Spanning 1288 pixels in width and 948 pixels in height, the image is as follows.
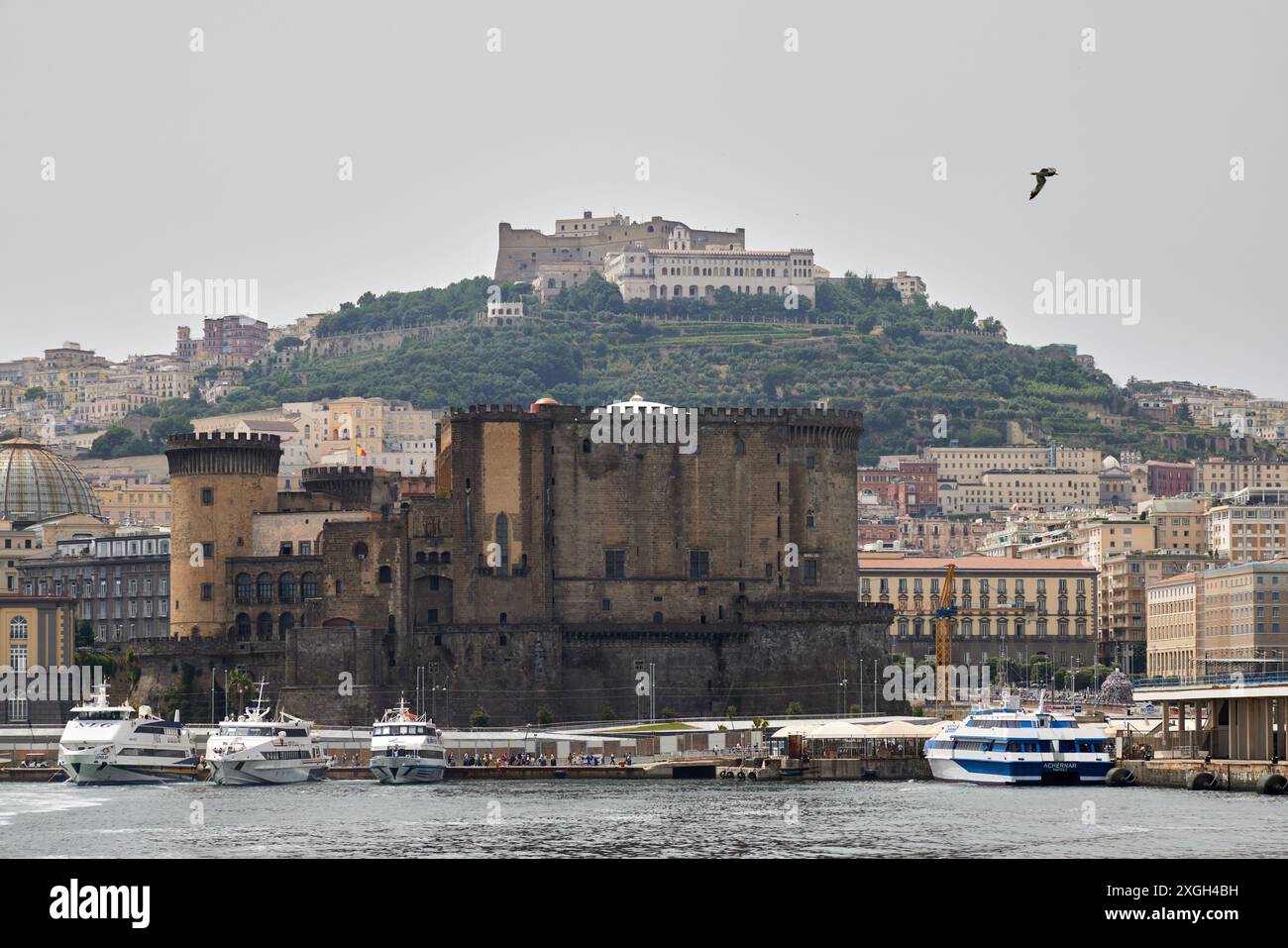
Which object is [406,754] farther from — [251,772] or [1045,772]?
[1045,772]

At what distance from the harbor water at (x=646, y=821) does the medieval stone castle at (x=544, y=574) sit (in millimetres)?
26472

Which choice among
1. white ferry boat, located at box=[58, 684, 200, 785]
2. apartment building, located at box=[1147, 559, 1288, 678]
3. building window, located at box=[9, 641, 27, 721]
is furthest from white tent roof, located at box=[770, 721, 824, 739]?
apartment building, located at box=[1147, 559, 1288, 678]

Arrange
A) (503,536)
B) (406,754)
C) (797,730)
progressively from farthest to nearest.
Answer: (503,536) → (797,730) → (406,754)

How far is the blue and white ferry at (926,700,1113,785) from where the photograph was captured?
97500 mm

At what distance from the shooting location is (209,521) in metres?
138

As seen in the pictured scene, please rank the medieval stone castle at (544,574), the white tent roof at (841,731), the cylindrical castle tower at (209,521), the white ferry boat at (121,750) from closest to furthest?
the white ferry boat at (121,750)
the white tent roof at (841,731)
the medieval stone castle at (544,574)
the cylindrical castle tower at (209,521)

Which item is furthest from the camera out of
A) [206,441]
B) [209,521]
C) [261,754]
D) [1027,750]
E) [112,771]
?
[206,441]

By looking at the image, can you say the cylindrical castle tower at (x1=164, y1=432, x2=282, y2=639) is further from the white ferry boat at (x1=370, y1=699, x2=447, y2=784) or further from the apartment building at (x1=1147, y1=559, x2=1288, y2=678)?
the apartment building at (x1=1147, y1=559, x2=1288, y2=678)

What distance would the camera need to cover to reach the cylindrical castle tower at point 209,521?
5433 inches

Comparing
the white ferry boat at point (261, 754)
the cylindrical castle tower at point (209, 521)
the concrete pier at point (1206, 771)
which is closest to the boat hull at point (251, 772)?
the white ferry boat at point (261, 754)

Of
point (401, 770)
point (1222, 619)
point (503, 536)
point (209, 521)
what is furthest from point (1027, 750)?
point (1222, 619)

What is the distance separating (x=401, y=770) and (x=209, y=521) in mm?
36274

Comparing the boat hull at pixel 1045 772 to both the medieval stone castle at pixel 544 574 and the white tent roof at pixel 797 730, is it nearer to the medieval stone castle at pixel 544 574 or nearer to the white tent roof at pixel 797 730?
the white tent roof at pixel 797 730

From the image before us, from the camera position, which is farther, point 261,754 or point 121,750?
point 121,750
